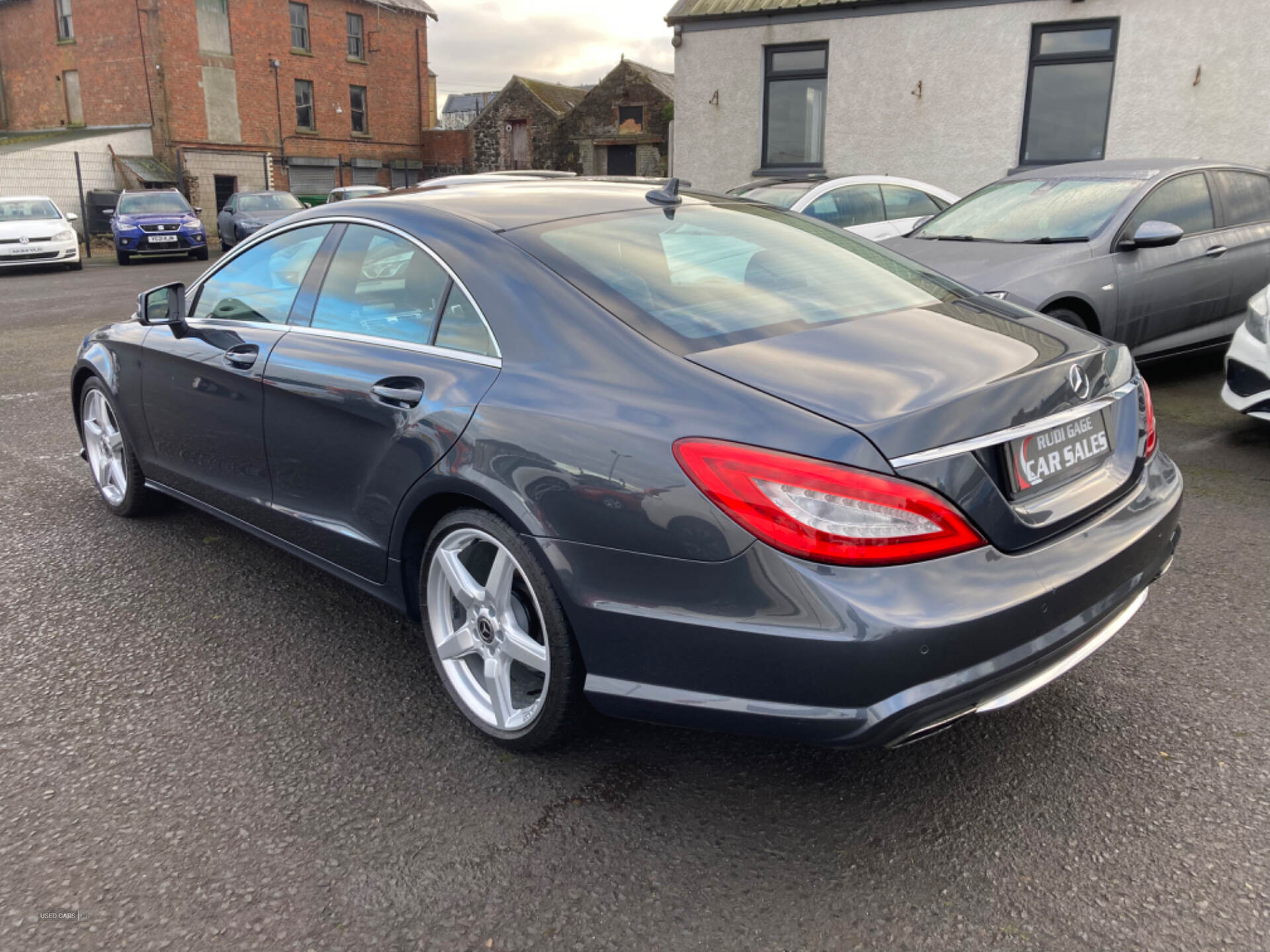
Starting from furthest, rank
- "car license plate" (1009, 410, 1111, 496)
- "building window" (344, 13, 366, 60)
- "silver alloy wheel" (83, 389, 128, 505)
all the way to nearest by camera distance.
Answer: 1. "building window" (344, 13, 366, 60)
2. "silver alloy wheel" (83, 389, 128, 505)
3. "car license plate" (1009, 410, 1111, 496)

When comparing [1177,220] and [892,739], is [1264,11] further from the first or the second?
[892,739]

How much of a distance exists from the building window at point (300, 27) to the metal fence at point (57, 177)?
9.05 metres

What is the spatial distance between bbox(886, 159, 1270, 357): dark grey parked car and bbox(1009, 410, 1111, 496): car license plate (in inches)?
135

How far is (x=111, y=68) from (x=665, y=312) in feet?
123

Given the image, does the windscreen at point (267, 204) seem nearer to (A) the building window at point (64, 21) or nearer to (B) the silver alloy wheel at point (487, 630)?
(A) the building window at point (64, 21)

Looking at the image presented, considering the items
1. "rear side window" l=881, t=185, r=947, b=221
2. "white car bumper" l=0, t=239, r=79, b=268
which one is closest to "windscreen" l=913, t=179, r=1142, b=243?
"rear side window" l=881, t=185, r=947, b=221

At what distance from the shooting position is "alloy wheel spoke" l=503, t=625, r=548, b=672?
2.53m

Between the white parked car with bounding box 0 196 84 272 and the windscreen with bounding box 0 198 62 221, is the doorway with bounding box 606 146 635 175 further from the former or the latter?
the white parked car with bounding box 0 196 84 272

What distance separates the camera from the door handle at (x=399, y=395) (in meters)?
2.73

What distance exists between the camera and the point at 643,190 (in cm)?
334

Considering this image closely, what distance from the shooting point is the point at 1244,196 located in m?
7.21

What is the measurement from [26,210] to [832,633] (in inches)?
885

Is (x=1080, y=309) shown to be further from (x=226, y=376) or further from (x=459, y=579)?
(x=226, y=376)

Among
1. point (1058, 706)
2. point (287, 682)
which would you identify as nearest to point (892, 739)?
point (1058, 706)
